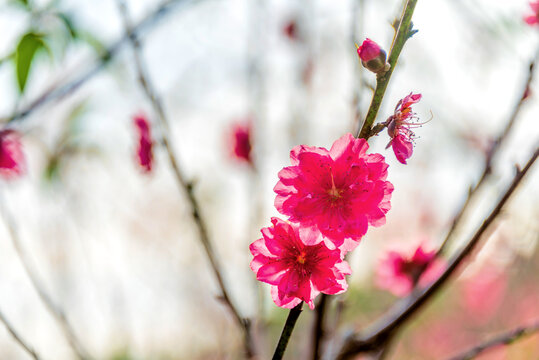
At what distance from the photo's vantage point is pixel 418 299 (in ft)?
4.21

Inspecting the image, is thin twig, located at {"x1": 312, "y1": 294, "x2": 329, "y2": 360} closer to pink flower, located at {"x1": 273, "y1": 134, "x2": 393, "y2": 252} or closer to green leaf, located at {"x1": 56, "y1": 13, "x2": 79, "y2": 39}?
pink flower, located at {"x1": 273, "y1": 134, "x2": 393, "y2": 252}

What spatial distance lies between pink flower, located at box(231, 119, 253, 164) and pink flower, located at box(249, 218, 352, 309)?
142 centimetres

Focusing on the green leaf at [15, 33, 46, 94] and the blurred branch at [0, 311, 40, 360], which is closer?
the blurred branch at [0, 311, 40, 360]

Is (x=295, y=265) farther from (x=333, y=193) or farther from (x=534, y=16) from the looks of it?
(x=534, y=16)

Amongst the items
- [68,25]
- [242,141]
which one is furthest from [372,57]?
[242,141]

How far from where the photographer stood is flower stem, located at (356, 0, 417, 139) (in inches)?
32.1

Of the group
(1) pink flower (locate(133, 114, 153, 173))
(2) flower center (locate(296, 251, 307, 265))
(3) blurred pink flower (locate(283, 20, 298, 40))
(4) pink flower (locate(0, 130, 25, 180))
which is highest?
(3) blurred pink flower (locate(283, 20, 298, 40))

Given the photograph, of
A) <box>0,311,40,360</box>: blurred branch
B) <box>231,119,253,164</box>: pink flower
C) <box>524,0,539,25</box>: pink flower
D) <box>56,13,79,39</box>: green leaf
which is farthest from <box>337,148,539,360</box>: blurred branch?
<box>56,13,79,39</box>: green leaf

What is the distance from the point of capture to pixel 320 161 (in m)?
0.91

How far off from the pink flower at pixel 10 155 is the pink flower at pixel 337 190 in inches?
47.1

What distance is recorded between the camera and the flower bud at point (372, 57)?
0.82 metres

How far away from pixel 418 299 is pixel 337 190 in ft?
1.69

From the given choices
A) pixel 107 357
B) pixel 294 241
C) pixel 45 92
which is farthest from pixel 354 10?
pixel 107 357

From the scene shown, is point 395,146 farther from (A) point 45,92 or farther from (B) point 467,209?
(A) point 45,92
